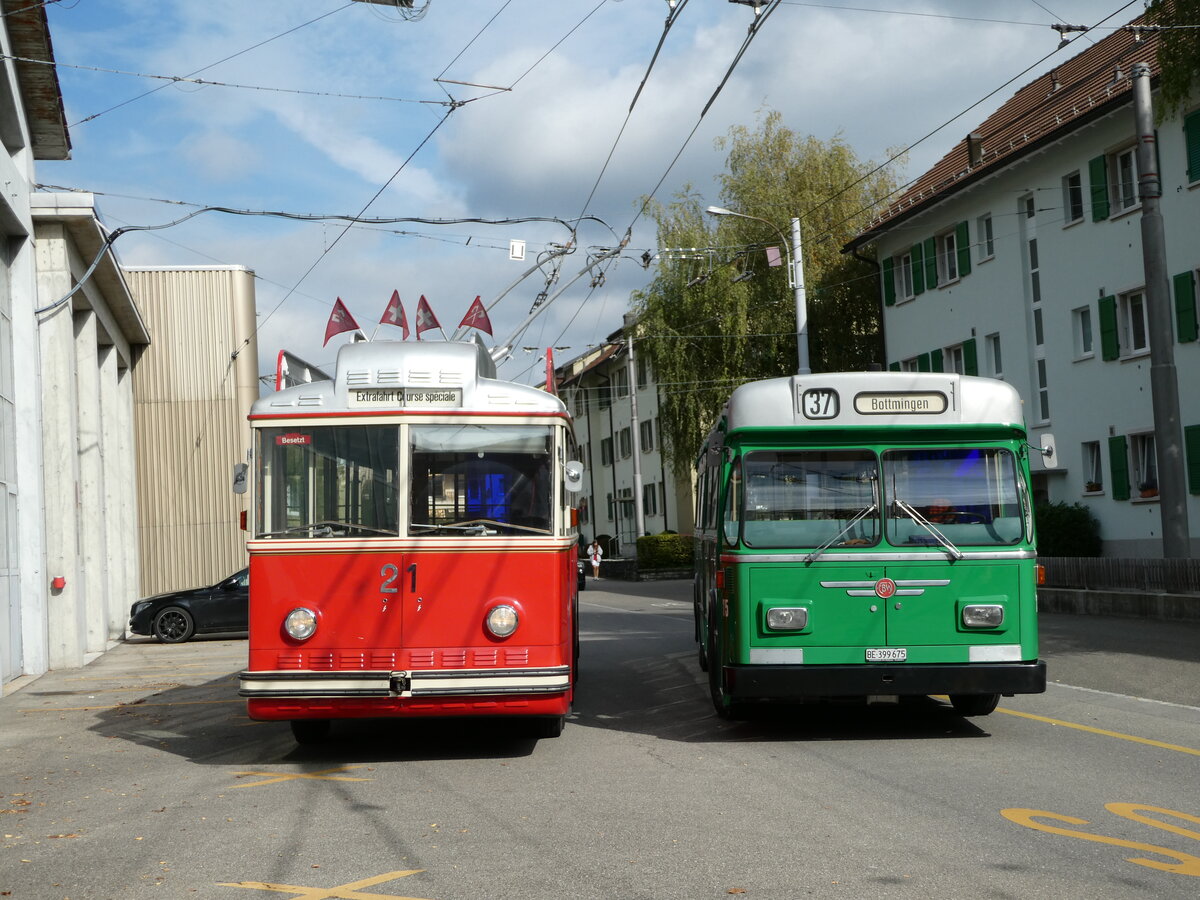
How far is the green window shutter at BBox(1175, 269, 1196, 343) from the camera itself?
2880cm

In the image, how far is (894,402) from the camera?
11.2 meters

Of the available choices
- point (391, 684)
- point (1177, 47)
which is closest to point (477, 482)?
point (391, 684)

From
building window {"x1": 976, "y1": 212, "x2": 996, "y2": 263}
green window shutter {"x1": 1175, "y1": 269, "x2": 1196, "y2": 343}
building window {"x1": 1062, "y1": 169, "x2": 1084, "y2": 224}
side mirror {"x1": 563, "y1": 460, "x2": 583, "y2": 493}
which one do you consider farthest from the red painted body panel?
building window {"x1": 976, "y1": 212, "x2": 996, "y2": 263}

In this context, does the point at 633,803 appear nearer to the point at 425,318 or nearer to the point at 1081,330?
the point at 425,318

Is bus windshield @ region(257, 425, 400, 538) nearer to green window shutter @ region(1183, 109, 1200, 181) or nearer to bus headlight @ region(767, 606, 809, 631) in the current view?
bus headlight @ region(767, 606, 809, 631)

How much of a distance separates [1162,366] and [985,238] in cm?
1634

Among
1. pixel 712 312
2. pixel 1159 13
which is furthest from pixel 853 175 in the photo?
pixel 1159 13

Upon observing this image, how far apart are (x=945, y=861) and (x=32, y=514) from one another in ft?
54.3

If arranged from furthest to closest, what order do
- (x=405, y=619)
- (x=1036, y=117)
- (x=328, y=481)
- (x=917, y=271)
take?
(x=917, y=271) → (x=1036, y=117) → (x=328, y=481) → (x=405, y=619)

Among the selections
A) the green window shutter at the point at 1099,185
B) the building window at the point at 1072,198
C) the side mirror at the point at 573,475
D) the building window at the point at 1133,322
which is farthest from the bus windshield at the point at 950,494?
the building window at the point at 1072,198

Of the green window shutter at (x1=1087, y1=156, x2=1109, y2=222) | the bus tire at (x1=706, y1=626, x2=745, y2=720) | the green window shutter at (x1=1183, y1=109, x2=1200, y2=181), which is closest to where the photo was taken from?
the bus tire at (x1=706, y1=626, x2=745, y2=720)

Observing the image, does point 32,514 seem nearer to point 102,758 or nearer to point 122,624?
point 102,758

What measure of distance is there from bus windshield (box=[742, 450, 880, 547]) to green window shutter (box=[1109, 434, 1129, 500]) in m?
22.2

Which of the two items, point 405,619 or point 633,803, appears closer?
point 633,803
